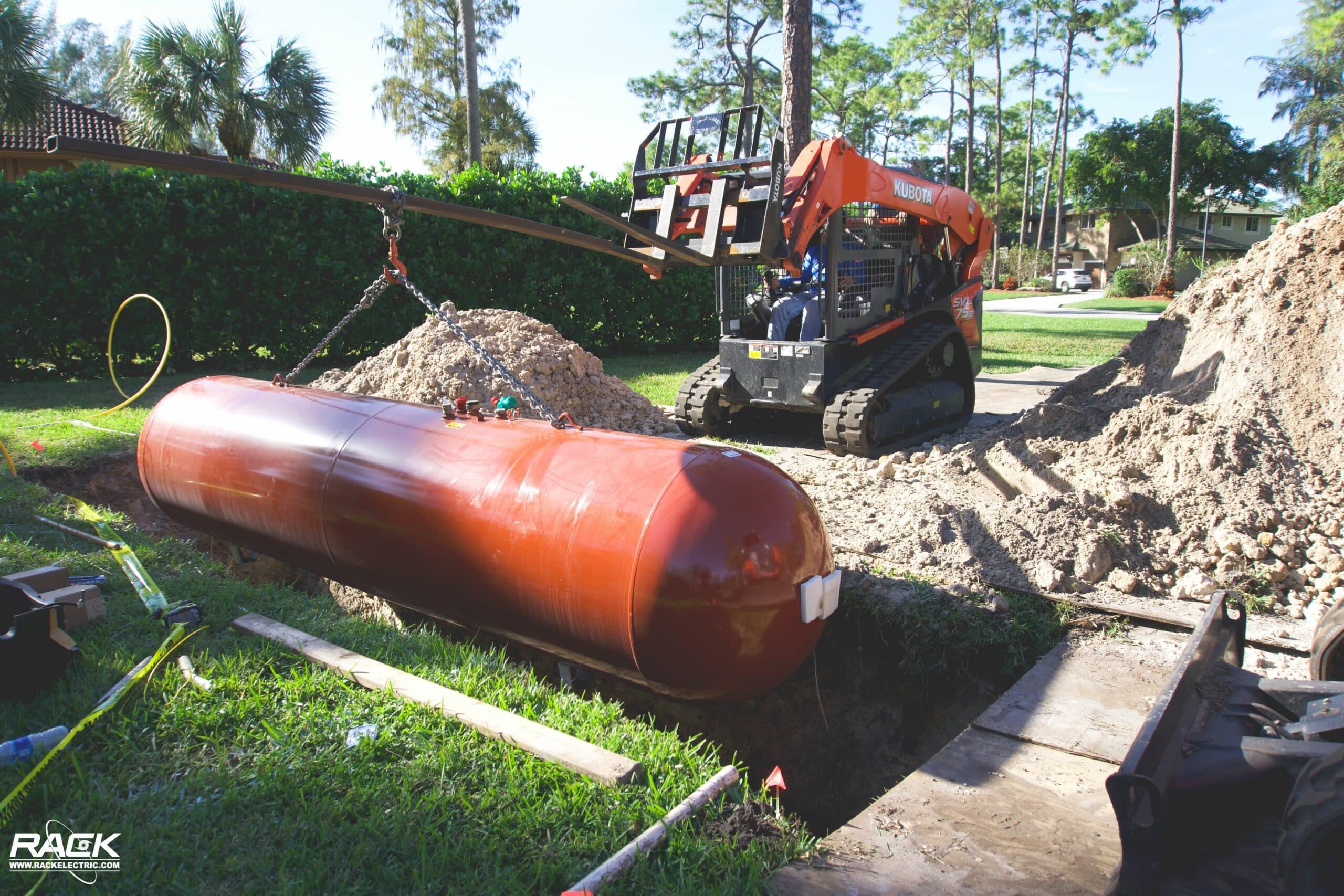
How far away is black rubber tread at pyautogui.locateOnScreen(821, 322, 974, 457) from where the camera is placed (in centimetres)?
718

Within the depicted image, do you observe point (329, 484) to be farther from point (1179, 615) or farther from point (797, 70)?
point (797, 70)

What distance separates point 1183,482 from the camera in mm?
4926

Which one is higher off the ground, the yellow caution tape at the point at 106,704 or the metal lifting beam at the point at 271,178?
the metal lifting beam at the point at 271,178

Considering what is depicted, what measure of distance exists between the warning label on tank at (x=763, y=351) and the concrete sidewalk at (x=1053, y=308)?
48.4 ft

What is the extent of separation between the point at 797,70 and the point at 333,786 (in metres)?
11.8

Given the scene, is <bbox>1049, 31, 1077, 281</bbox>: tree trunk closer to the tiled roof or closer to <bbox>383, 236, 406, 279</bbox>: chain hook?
the tiled roof

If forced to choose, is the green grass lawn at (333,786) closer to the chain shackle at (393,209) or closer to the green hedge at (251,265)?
the chain shackle at (393,209)

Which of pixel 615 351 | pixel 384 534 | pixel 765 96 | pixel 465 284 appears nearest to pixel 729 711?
pixel 384 534

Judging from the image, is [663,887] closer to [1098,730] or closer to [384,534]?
[1098,730]

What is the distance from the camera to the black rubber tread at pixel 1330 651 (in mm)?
3174

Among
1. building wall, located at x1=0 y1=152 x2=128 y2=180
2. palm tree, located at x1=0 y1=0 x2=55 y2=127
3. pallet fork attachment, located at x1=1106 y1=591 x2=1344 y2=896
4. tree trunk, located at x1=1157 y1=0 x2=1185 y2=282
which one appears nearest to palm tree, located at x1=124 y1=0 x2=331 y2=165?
palm tree, located at x1=0 y1=0 x2=55 y2=127

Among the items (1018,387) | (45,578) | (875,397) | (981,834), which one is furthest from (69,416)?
A: (1018,387)

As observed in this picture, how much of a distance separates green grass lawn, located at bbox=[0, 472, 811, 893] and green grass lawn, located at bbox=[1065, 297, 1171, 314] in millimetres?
26909

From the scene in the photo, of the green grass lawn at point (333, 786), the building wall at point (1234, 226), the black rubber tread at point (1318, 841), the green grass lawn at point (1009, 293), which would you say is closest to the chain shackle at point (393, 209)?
the green grass lawn at point (333, 786)
